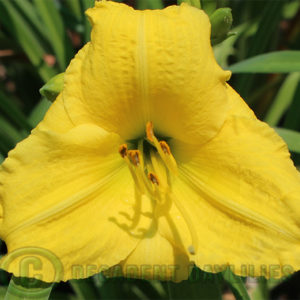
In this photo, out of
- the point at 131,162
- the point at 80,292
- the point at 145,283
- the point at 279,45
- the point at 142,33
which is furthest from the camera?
the point at 279,45

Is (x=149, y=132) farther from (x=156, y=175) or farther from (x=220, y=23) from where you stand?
(x=220, y=23)

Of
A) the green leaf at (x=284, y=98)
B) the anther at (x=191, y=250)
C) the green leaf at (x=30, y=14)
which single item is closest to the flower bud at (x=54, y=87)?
the anther at (x=191, y=250)

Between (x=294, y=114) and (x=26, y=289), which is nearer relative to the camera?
(x=26, y=289)

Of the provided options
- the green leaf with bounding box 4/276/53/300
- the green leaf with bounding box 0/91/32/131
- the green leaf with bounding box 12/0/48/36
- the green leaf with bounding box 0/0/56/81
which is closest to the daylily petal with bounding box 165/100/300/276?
the green leaf with bounding box 4/276/53/300

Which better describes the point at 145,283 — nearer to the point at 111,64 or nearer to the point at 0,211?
the point at 0,211

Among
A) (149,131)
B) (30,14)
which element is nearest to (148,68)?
(149,131)

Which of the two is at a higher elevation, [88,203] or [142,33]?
[142,33]

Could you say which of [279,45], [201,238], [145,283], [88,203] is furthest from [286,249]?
[279,45]
